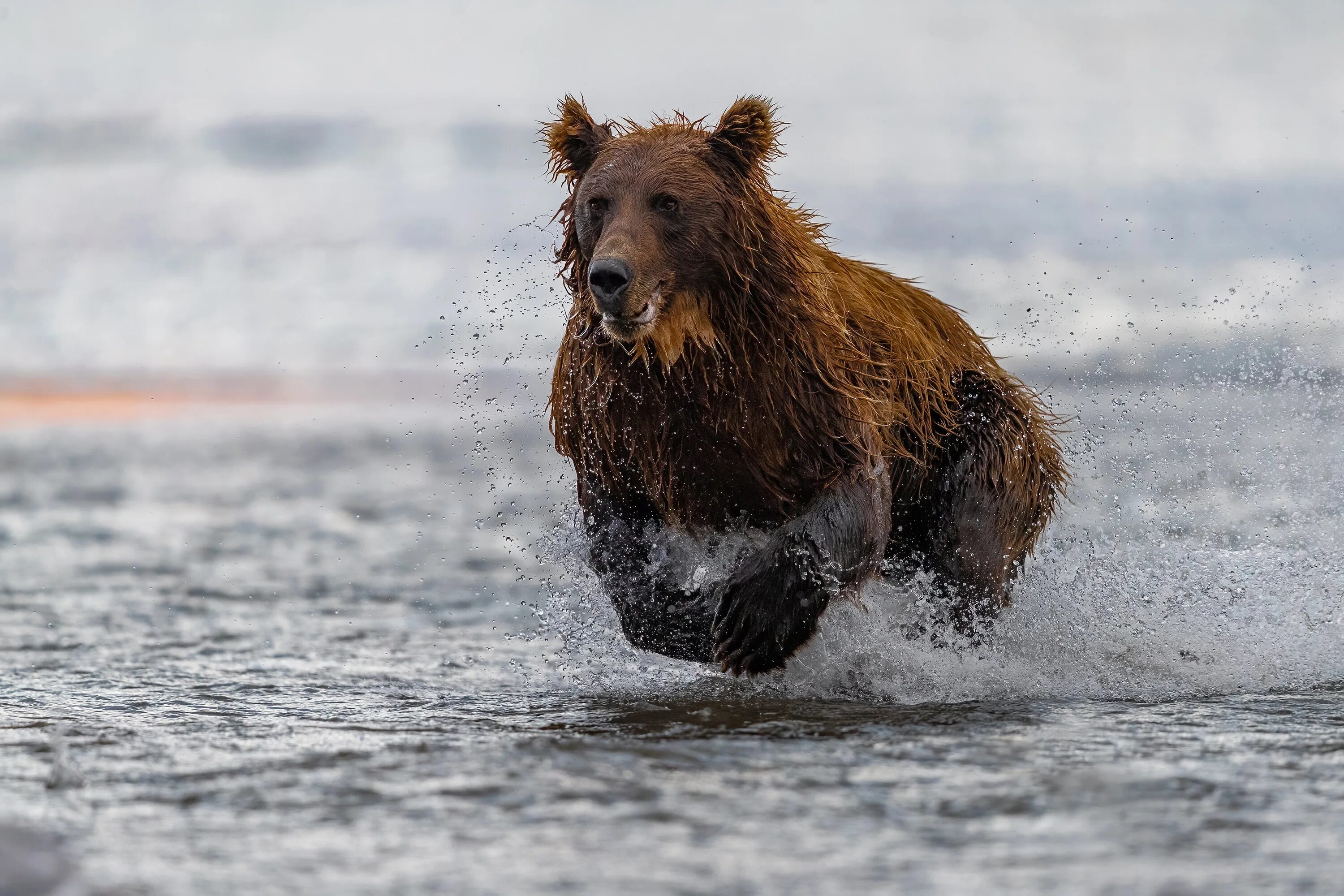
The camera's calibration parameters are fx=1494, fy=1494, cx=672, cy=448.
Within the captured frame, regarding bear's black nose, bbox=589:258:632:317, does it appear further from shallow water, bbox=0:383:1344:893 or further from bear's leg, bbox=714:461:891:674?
shallow water, bbox=0:383:1344:893

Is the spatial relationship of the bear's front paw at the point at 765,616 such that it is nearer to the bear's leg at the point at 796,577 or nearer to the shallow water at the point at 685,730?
the bear's leg at the point at 796,577

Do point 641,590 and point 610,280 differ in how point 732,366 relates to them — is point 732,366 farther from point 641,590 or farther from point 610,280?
point 641,590

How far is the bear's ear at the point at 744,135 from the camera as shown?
5984 mm

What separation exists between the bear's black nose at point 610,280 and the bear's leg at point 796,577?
118 centimetres

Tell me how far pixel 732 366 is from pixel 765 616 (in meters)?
0.98

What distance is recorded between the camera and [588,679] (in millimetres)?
6797

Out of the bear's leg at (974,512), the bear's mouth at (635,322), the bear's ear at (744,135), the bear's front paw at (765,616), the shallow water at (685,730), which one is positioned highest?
the bear's ear at (744,135)

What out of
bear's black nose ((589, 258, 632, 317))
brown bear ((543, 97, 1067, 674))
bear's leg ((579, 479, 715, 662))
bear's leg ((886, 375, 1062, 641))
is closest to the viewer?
bear's black nose ((589, 258, 632, 317))

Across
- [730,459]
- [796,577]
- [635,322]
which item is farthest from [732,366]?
[796,577]

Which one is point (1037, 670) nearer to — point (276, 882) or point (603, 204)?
point (603, 204)

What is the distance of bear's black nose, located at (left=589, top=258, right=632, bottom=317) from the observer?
211 inches

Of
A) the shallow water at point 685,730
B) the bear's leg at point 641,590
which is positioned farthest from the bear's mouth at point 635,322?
the shallow water at point 685,730

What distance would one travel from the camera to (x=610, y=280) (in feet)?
17.6

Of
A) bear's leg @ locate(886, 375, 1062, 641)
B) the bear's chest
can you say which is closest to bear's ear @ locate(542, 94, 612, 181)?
the bear's chest
